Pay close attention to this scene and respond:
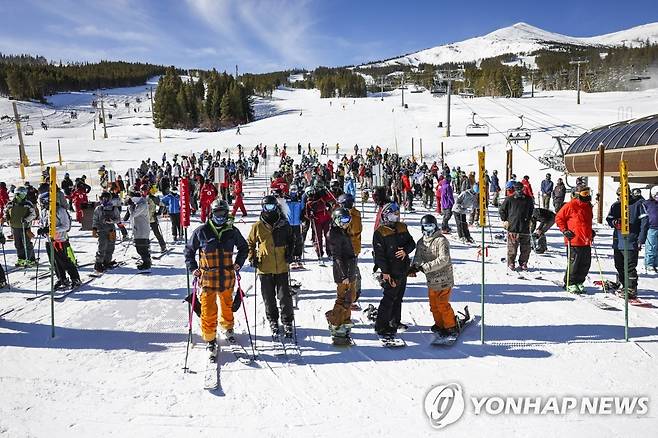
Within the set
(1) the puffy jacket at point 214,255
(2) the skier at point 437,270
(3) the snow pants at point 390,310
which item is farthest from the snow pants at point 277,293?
(2) the skier at point 437,270

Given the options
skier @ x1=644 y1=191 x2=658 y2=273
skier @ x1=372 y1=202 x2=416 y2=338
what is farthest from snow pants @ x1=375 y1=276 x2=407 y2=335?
skier @ x1=644 y1=191 x2=658 y2=273

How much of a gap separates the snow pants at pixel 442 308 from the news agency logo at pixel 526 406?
123cm

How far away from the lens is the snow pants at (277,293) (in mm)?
5501

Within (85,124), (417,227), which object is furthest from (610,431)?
(85,124)

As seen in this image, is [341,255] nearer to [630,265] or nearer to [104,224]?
[630,265]

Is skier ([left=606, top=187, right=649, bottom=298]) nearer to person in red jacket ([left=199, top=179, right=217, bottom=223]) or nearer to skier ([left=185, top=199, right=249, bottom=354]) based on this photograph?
skier ([left=185, top=199, right=249, bottom=354])

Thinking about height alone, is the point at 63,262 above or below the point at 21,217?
below

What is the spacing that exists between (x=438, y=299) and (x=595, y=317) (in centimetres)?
242

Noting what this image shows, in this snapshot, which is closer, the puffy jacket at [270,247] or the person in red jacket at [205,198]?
the puffy jacket at [270,247]

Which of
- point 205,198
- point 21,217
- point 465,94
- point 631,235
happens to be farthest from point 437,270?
point 465,94

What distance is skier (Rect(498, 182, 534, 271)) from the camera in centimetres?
840

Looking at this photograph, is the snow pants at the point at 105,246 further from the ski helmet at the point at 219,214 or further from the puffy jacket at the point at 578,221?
the puffy jacket at the point at 578,221

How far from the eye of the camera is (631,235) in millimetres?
7160

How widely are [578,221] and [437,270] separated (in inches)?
124
